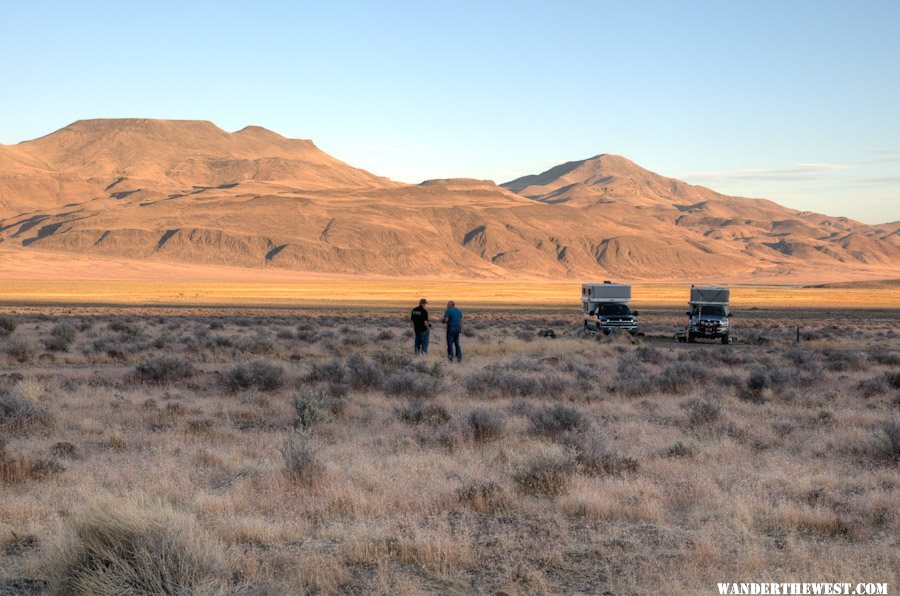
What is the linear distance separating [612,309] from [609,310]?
15cm

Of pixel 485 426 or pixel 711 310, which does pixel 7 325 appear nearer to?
pixel 711 310

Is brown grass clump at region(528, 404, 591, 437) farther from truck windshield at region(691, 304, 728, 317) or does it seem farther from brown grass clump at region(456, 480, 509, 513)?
truck windshield at region(691, 304, 728, 317)

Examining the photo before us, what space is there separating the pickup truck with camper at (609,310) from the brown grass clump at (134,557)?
100 ft

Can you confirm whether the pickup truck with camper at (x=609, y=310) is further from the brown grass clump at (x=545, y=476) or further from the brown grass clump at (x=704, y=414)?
the brown grass clump at (x=545, y=476)

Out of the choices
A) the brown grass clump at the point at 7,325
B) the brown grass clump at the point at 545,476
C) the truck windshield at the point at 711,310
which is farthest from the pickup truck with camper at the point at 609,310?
the brown grass clump at the point at 545,476

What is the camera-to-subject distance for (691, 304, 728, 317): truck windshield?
34.4 meters

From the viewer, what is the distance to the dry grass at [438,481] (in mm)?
6594

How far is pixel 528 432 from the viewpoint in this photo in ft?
42.1

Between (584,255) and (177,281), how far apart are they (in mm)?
82082

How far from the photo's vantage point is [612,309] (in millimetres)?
37531

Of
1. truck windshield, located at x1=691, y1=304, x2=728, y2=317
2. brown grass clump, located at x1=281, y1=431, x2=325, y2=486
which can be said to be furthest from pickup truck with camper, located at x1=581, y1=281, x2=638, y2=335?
brown grass clump, located at x1=281, y1=431, x2=325, y2=486

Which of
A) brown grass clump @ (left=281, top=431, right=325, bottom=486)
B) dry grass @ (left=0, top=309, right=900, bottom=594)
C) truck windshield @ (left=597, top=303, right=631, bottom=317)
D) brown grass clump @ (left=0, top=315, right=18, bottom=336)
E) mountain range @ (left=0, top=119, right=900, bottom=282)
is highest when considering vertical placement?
mountain range @ (left=0, top=119, right=900, bottom=282)

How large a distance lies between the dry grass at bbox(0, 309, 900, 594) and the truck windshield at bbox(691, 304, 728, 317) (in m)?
14.5

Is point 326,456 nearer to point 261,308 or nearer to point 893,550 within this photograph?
point 893,550
